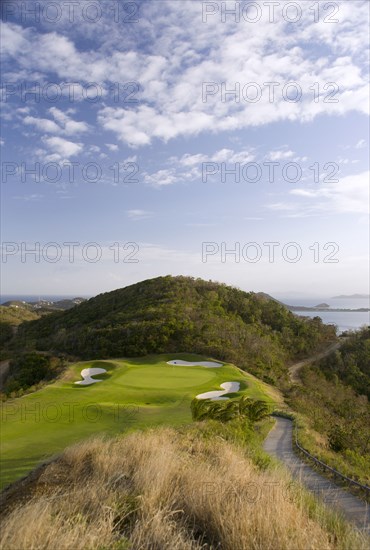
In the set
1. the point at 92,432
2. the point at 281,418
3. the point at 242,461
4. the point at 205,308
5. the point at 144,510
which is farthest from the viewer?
the point at 205,308

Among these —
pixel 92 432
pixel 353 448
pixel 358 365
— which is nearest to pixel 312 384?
pixel 358 365

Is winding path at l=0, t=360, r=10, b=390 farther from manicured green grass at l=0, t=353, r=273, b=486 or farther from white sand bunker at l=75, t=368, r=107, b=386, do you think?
manicured green grass at l=0, t=353, r=273, b=486

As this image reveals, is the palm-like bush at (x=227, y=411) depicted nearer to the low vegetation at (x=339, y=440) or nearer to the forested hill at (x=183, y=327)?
the low vegetation at (x=339, y=440)

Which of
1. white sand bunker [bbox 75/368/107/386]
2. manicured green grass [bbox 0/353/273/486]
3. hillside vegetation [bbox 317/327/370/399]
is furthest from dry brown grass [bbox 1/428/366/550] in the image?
hillside vegetation [bbox 317/327/370/399]

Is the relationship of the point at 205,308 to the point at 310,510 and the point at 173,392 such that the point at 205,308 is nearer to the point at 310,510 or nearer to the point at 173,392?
the point at 173,392

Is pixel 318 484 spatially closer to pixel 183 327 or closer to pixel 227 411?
pixel 227 411

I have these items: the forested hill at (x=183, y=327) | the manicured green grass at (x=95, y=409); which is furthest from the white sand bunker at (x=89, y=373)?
the forested hill at (x=183, y=327)
